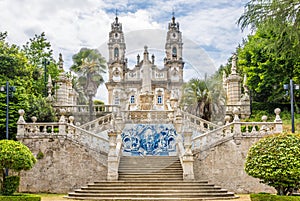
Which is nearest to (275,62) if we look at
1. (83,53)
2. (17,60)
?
(17,60)

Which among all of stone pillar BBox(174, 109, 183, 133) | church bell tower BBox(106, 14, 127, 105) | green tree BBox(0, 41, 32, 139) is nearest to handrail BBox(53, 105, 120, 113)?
green tree BBox(0, 41, 32, 139)

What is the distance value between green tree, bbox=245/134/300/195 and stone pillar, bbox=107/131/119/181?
6.69m

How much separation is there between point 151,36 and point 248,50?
17.6 metres

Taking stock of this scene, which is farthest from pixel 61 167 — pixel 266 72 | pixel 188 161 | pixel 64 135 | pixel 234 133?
pixel 266 72

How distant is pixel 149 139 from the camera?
990 inches

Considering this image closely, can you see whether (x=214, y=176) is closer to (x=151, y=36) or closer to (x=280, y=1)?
(x=151, y=36)

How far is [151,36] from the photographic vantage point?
2175 cm

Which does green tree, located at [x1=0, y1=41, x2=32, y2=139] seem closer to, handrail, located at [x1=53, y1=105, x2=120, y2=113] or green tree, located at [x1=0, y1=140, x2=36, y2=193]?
handrail, located at [x1=53, y1=105, x2=120, y2=113]

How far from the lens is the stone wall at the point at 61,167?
21844 millimetres

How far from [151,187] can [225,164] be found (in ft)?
17.0

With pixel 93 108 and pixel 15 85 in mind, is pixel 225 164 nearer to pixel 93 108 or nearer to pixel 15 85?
pixel 93 108

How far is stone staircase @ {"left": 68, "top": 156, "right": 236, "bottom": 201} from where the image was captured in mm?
17641

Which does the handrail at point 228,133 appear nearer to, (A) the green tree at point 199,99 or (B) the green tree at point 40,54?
(A) the green tree at point 199,99

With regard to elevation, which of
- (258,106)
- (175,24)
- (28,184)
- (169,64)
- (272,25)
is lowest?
(28,184)
